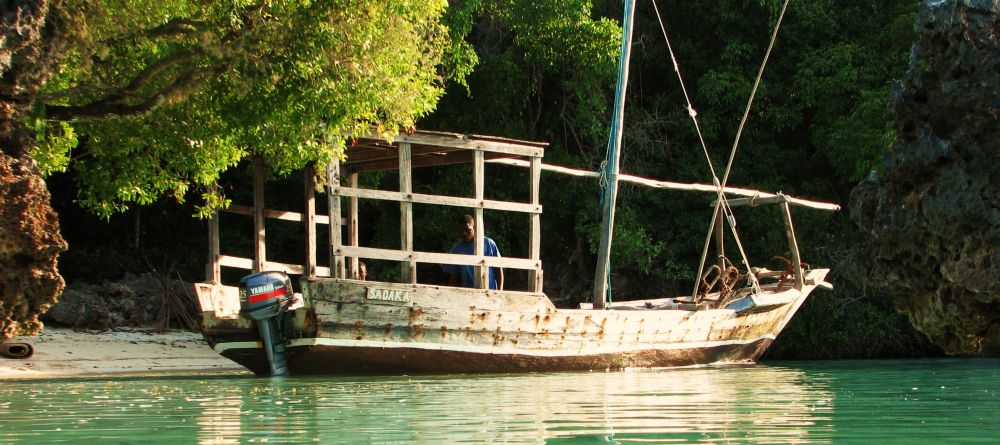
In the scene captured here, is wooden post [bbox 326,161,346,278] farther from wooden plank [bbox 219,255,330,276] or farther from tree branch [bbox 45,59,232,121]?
tree branch [bbox 45,59,232,121]

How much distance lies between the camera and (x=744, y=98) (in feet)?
67.5

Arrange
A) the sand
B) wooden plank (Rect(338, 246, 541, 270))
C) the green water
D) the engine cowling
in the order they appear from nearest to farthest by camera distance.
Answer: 1. the green water
2. the engine cowling
3. wooden plank (Rect(338, 246, 541, 270))
4. the sand

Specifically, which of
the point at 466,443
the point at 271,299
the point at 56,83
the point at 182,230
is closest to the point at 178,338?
the point at 182,230

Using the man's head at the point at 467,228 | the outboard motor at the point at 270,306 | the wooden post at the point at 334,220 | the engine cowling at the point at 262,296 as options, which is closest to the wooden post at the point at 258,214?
the outboard motor at the point at 270,306

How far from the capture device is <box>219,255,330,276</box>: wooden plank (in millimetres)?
11969

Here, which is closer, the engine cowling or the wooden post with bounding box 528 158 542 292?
the engine cowling

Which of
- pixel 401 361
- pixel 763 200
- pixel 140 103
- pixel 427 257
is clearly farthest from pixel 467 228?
pixel 763 200

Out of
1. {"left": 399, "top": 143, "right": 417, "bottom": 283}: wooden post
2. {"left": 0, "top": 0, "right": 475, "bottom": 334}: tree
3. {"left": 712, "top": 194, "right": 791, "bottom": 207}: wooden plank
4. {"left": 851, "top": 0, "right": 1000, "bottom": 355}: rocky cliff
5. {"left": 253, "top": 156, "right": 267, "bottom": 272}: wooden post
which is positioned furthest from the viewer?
{"left": 712, "top": 194, "right": 791, "bottom": 207}: wooden plank

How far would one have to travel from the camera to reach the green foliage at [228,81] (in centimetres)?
1019

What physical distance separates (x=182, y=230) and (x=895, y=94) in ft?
54.2

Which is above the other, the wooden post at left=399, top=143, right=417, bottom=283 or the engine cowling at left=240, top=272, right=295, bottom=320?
the wooden post at left=399, top=143, right=417, bottom=283

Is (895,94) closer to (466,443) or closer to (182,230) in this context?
(466,443)

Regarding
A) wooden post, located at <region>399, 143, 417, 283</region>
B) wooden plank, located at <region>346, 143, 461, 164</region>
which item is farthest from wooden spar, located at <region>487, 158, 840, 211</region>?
wooden post, located at <region>399, 143, 417, 283</region>

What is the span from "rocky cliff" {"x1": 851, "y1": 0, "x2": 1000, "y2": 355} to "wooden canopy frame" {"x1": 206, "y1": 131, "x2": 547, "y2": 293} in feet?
18.7
